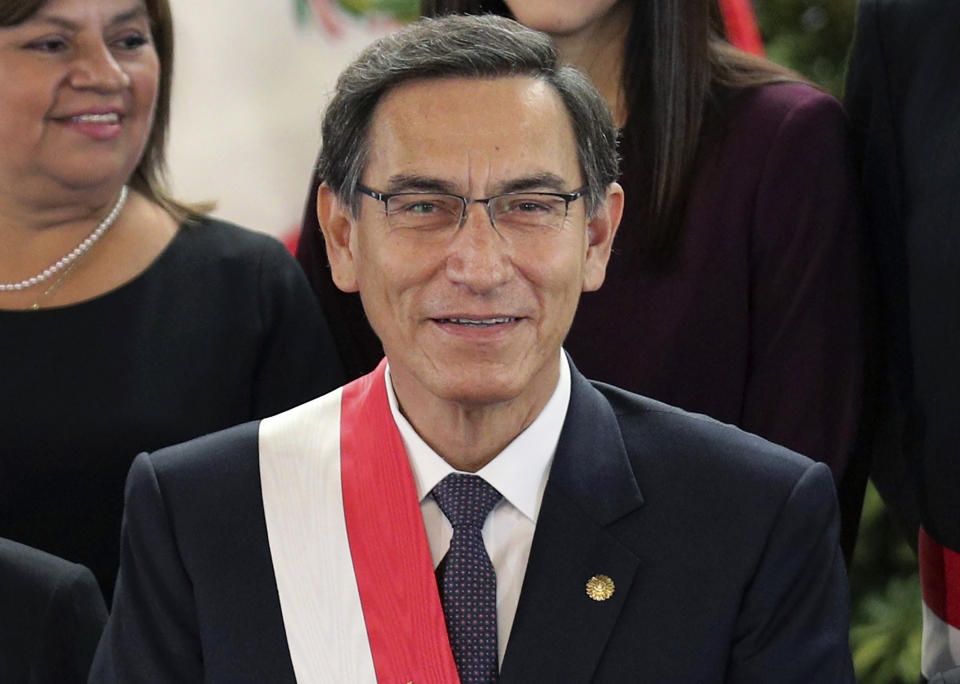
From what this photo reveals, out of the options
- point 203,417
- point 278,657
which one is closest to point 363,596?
point 278,657

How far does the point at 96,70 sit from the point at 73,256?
272 millimetres

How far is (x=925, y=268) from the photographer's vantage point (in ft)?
6.99

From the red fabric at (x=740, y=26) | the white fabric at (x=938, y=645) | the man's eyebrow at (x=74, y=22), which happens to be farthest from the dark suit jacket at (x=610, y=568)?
the red fabric at (x=740, y=26)

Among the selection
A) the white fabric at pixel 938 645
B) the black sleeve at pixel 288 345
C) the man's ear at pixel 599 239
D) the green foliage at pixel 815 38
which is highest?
the man's ear at pixel 599 239

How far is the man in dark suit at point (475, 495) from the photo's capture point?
1768 millimetres

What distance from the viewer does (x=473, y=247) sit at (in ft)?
5.79

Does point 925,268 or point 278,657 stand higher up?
point 925,268

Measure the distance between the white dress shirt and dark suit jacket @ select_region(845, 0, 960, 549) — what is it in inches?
21.1

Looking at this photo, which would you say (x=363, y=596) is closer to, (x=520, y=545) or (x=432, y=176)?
(x=520, y=545)

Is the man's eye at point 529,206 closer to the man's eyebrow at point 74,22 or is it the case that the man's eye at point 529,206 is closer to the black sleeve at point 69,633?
the black sleeve at point 69,633

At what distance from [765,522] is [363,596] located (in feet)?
1.41

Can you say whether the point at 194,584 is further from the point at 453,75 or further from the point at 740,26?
the point at 740,26

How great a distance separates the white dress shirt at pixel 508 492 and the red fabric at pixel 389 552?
0.03 metres

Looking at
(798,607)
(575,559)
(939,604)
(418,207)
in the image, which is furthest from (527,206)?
(939,604)
